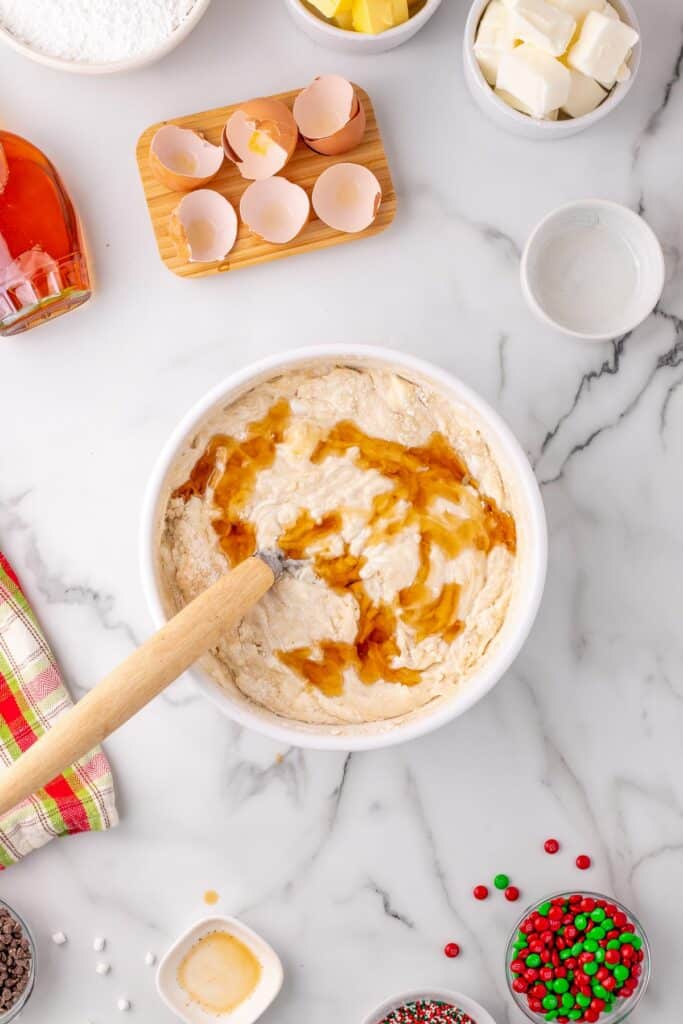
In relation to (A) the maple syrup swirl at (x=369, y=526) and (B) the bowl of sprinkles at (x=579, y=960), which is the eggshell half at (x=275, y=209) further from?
(B) the bowl of sprinkles at (x=579, y=960)

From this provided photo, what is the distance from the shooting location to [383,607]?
1.56 meters

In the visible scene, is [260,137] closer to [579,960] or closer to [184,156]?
[184,156]

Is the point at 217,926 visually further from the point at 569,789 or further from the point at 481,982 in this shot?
the point at 569,789

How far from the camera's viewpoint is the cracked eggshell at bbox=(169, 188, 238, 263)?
66.3 inches

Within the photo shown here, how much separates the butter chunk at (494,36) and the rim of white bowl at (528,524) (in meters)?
0.49

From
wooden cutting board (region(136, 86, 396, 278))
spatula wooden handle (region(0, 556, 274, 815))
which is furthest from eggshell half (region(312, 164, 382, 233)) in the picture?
spatula wooden handle (region(0, 556, 274, 815))

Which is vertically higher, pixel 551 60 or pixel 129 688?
pixel 551 60

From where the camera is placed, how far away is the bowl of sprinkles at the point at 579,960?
1.70m

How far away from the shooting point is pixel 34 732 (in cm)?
171

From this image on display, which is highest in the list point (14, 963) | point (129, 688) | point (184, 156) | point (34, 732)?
point (184, 156)

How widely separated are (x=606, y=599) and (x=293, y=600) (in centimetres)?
51

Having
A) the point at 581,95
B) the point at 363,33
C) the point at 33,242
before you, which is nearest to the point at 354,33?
the point at 363,33

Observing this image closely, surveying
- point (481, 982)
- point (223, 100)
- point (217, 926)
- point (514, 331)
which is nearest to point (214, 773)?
point (217, 926)

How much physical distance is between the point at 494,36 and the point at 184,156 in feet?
1.58
